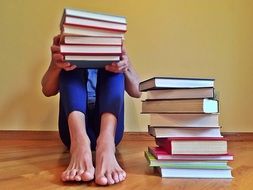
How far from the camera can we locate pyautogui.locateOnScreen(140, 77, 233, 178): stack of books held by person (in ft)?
2.77

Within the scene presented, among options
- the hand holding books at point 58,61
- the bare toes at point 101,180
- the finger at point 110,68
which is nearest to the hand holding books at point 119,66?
the finger at point 110,68

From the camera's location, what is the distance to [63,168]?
94cm

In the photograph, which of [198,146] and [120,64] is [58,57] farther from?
[198,146]

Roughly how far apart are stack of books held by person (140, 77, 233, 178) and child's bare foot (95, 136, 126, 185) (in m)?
0.10

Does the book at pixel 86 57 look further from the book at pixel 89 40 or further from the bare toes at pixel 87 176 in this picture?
the bare toes at pixel 87 176

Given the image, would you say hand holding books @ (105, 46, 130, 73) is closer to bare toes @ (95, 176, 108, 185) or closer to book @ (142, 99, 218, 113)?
book @ (142, 99, 218, 113)

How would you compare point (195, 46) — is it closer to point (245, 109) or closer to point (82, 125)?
point (245, 109)

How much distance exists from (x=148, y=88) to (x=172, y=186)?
282mm

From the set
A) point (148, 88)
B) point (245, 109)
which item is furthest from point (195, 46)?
point (148, 88)

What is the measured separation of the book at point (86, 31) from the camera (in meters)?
0.86

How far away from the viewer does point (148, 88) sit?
0.92 m

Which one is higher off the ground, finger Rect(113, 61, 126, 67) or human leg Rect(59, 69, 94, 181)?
finger Rect(113, 61, 126, 67)

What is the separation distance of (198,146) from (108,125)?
0.82 ft

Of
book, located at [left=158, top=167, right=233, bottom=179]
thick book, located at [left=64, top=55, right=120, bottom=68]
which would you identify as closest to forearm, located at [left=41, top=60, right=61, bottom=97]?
thick book, located at [left=64, top=55, right=120, bottom=68]
